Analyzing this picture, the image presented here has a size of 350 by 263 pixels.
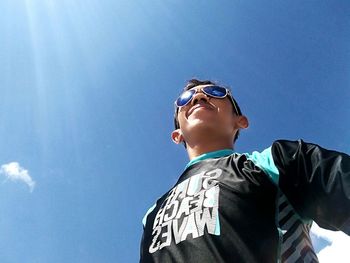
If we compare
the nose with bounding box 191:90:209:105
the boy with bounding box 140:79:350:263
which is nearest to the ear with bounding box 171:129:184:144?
the nose with bounding box 191:90:209:105

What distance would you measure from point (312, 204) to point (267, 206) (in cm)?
34

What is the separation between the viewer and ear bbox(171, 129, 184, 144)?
4.18 m

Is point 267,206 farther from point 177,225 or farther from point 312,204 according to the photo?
point 177,225

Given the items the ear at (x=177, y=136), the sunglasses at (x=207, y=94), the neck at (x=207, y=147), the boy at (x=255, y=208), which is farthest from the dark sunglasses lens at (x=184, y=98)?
the boy at (x=255, y=208)

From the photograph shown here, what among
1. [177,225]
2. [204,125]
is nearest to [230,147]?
[204,125]

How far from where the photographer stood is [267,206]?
234 centimetres

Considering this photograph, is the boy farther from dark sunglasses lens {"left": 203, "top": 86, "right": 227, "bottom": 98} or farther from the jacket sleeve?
dark sunglasses lens {"left": 203, "top": 86, "right": 227, "bottom": 98}

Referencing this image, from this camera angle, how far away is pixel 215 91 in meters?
3.97

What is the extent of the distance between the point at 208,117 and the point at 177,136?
0.70m

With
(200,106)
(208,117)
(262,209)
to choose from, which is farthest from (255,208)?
(200,106)

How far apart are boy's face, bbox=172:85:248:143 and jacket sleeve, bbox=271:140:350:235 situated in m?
1.20

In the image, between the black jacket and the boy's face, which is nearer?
the black jacket

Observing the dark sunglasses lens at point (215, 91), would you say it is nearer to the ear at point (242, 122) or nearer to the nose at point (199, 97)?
the nose at point (199, 97)

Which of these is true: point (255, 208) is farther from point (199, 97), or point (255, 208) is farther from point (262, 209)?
point (199, 97)
